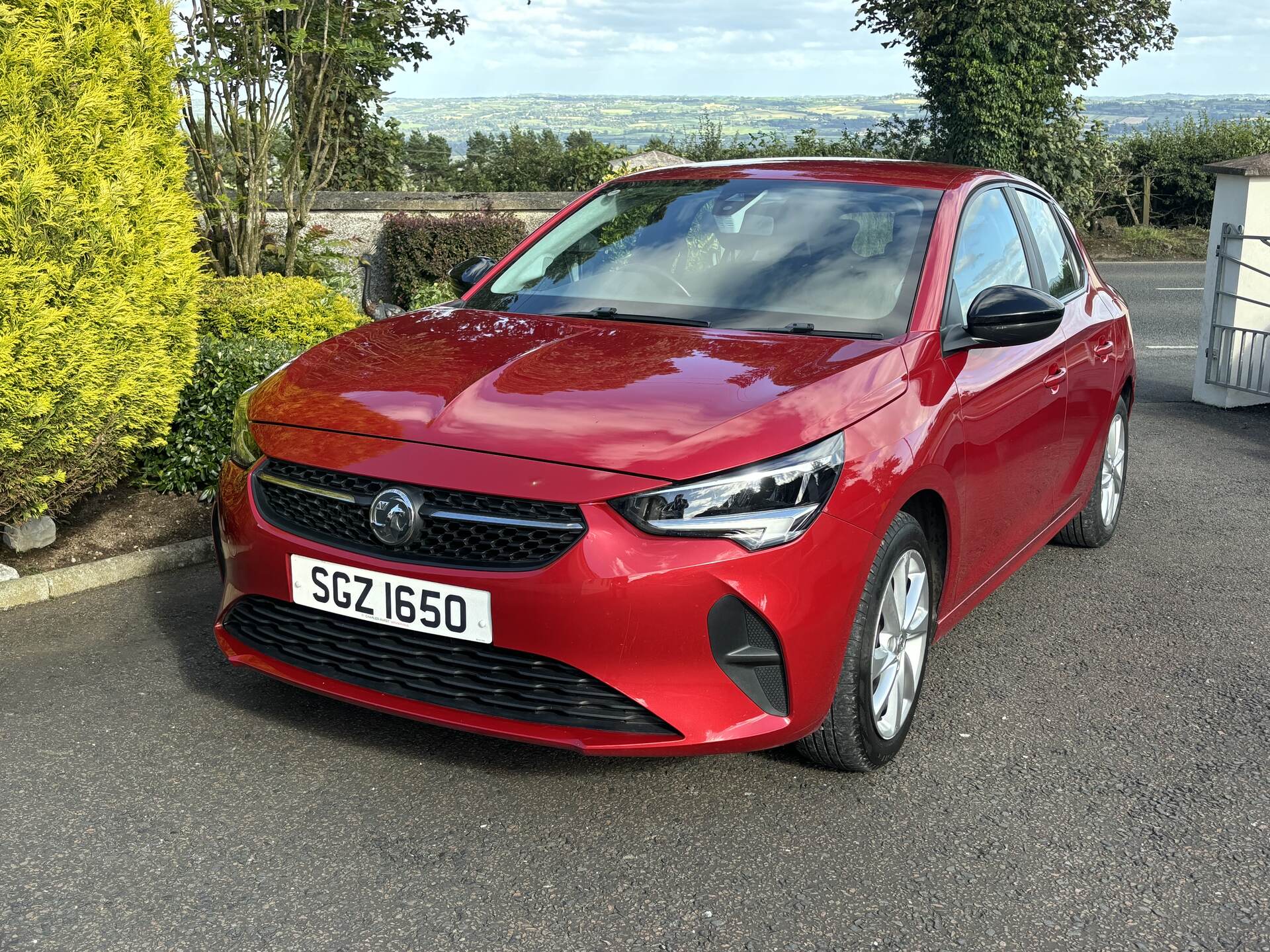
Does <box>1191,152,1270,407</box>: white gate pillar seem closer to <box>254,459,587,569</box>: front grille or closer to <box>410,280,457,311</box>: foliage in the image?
<box>410,280,457,311</box>: foliage

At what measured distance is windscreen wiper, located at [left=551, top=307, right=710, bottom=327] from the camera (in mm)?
3863

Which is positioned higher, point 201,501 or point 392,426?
point 392,426

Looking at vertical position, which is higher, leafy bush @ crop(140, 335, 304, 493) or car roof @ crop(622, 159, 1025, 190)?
car roof @ crop(622, 159, 1025, 190)

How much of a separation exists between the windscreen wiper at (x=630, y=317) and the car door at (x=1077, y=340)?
1593 mm

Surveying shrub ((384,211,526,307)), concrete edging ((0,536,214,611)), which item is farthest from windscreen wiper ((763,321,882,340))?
shrub ((384,211,526,307))

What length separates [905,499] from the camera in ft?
10.9

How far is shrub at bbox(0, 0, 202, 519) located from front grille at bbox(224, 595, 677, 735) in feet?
5.86

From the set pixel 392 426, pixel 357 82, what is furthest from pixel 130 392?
pixel 357 82

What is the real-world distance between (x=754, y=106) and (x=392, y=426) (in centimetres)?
2273

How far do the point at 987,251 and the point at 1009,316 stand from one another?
66 centimetres

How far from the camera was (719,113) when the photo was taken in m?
23.9

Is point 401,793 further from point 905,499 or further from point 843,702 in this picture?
point 905,499

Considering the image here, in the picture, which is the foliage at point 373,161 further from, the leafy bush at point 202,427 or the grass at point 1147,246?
the grass at point 1147,246

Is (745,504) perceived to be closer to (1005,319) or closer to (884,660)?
(884,660)
